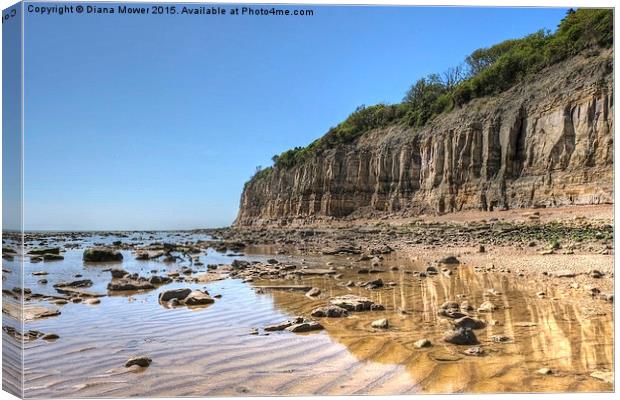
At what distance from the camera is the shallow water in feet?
13.7

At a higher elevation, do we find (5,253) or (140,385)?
(5,253)

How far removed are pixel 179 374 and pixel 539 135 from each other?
29425mm

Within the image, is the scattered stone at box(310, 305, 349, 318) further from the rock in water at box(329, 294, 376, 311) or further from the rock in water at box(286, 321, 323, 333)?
the rock in water at box(286, 321, 323, 333)

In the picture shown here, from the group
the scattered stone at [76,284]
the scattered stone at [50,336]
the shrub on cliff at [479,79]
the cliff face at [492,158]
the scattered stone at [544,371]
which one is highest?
the shrub on cliff at [479,79]

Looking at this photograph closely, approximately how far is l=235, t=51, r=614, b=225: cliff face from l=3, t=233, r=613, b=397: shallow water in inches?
484

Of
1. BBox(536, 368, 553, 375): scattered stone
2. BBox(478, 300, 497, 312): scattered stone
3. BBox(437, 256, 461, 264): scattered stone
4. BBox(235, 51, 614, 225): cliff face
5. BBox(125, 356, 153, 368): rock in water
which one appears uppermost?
BBox(235, 51, 614, 225): cliff face

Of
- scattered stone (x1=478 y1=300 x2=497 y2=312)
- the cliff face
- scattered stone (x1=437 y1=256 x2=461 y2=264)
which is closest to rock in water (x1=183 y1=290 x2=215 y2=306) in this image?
scattered stone (x1=478 y1=300 x2=497 y2=312)

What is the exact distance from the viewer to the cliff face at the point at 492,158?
78.1 feet

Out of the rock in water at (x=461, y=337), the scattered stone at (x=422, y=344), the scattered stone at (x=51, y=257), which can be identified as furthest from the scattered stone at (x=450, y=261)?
the scattered stone at (x=51, y=257)

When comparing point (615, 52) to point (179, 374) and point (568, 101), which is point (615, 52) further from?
point (568, 101)

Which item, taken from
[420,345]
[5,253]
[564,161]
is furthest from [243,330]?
[564,161]

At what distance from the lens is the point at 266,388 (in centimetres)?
416

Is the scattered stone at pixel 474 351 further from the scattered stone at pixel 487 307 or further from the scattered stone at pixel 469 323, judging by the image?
the scattered stone at pixel 487 307

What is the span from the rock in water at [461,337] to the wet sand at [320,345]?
83mm
